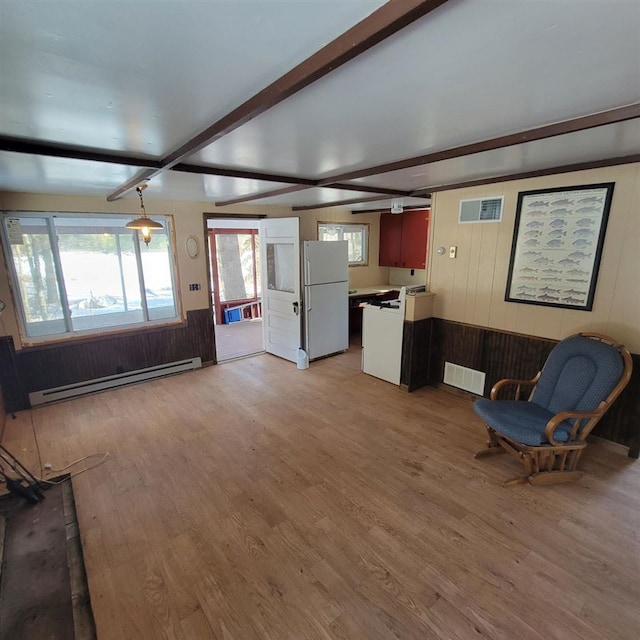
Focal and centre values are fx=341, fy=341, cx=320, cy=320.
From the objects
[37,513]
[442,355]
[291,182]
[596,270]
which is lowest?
[37,513]

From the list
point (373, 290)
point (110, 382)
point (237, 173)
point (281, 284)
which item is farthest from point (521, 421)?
point (110, 382)

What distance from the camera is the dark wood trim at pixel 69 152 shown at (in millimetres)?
1917

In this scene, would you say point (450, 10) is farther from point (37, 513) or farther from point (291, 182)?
point (37, 513)

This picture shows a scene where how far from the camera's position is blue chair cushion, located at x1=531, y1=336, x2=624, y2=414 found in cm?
248

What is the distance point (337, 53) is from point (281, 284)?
4177 mm

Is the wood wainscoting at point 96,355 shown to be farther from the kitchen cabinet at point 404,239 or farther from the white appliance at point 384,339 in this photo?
the kitchen cabinet at point 404,239

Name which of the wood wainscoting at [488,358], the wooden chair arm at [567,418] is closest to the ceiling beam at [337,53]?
the wooden chair arm at [567,418]

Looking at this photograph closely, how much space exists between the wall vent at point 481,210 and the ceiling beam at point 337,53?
2.83 metres

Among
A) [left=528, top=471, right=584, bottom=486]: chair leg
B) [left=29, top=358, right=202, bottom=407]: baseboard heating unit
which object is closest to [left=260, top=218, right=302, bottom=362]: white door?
[left=29, top=358, right=202, bottom=407]: baseboard heating unit

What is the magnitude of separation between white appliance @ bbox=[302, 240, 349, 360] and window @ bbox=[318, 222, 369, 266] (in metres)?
1.34

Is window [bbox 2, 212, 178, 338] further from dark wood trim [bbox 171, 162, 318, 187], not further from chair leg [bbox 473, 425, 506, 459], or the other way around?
chair leg [bbox 473, 425, 506, 459]

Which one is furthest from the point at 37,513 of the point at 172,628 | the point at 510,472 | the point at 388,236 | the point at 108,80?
the point at 388,236

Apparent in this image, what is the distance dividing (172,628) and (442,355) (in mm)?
Answer: 3450

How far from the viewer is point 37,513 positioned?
7.64 feet
